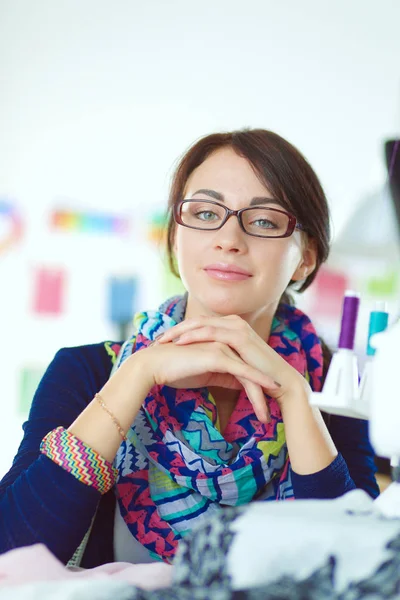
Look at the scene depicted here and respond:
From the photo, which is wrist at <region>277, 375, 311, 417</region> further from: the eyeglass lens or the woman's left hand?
the eyeglass lens

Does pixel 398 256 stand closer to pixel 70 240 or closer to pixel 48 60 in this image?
pixel 70 240

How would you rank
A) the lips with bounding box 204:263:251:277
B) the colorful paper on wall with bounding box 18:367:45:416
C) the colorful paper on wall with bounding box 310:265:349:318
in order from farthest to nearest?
the colorful paper on wall with bounding box 310:265:349:318, the colorful paper on wall with bounding box 18:367:45:416, the lips with bounding box 204:263:251:277

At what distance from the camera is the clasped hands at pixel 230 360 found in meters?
1.07

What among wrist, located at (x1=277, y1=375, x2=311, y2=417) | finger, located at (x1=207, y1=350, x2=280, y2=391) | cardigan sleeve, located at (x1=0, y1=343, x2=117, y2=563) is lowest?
cardigan sleeve, located at (x1=0, y1=343, x2=117, y2=563)

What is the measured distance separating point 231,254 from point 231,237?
1.1 inches

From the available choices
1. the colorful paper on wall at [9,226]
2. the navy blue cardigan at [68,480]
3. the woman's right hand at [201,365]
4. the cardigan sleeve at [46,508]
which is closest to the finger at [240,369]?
the woman's right hand at [201,365]

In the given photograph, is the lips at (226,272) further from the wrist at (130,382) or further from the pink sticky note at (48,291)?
the pink sticky note at (48,291)

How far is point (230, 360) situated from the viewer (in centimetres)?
107

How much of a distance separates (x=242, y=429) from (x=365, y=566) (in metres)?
0.72

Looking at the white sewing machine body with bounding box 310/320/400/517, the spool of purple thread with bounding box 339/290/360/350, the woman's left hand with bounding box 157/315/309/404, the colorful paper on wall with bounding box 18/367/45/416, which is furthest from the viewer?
the colorful paper on wall with bounding box 18/367/45/416

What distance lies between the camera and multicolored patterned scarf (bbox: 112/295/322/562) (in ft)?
3.84

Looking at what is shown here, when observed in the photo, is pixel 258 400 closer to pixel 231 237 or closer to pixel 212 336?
pixel 212 336

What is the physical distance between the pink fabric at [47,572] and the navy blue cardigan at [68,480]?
278mm

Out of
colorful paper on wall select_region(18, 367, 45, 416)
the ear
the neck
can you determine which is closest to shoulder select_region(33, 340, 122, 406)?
the neck
